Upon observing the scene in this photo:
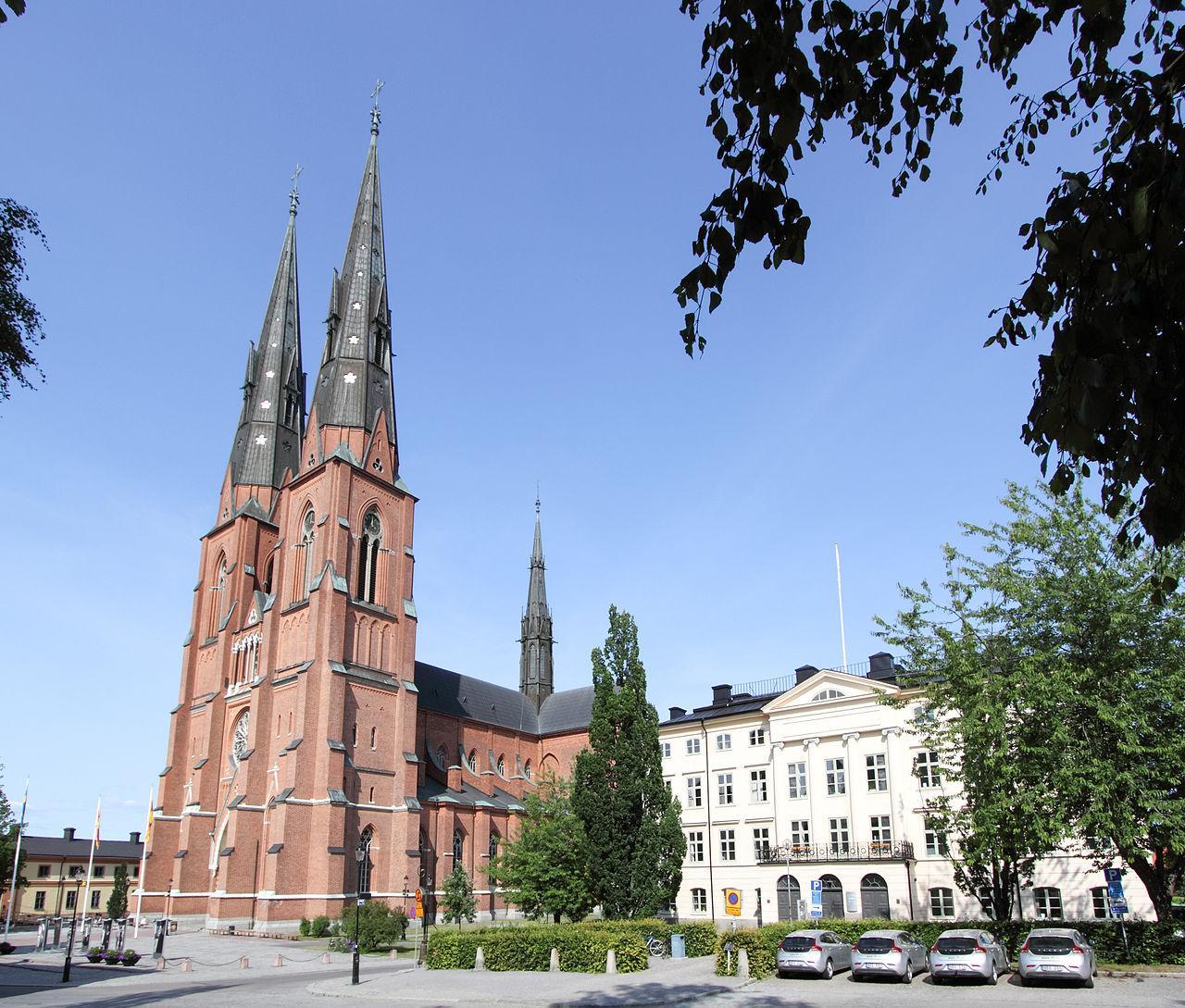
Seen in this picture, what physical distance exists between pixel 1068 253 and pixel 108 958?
133ft

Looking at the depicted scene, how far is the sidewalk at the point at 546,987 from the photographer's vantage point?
20.6 meters

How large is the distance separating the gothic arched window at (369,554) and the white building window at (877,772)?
100 feet

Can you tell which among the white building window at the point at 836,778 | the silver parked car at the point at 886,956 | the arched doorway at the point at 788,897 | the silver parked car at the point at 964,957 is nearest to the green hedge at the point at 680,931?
the silver parked car at the point at 886,956

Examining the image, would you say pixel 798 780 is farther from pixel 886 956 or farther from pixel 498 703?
pixel 498 703

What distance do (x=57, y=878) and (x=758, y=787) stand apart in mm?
74089

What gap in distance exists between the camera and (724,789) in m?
52.0

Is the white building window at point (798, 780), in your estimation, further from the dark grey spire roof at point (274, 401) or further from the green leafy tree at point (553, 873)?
the dark grey spire roof at point (274, 401)

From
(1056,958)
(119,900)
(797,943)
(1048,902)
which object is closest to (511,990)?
(797,943)

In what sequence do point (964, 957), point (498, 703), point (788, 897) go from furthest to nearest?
point (498, 703)
point (788, 897)
point (964, 957)

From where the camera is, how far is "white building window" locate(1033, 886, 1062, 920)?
38.2 meters

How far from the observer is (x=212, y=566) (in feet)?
208

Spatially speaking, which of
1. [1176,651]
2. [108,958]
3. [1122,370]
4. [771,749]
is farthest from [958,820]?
[108,958]

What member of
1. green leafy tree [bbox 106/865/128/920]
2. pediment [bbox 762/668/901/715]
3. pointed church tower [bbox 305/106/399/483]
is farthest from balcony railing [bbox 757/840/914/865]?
green leafy tree [bbox 106/865/128/920]

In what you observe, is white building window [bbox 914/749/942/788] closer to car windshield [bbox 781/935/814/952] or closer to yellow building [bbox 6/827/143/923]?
car windshield [bbox 781/935/814/952]
